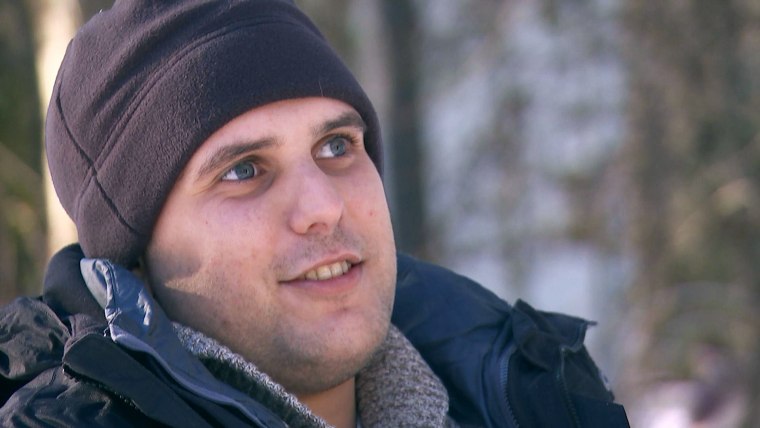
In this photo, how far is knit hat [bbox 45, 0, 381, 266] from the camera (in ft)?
7.39

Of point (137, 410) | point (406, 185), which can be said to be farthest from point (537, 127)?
point (137, 410)

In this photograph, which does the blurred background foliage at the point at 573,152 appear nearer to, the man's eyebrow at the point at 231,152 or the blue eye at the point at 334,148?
the blue eye at the point at 334,148

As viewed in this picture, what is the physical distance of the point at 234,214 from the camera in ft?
7.44

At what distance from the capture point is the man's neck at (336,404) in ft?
7.86

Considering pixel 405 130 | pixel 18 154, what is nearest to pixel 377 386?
pixel 405 130

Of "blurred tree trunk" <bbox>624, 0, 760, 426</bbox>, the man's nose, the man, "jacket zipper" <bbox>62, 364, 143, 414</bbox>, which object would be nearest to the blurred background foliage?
"blurred tree trunk" <bbox>624, 0, 760, 426</bbox>

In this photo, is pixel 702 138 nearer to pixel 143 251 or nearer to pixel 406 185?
pixel 406 185

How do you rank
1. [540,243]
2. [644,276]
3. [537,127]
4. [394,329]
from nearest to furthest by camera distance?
[394,329], [644,276], [537,127], [540,243]

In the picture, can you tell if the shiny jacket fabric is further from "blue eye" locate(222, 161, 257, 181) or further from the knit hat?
"blue eye" locate(222, 161, 257, 181)

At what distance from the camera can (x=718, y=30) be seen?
286 inches

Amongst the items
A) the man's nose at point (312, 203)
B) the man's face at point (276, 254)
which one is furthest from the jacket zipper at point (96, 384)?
the man's nose at point (312, 203)

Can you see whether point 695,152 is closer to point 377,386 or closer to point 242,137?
point 377,386

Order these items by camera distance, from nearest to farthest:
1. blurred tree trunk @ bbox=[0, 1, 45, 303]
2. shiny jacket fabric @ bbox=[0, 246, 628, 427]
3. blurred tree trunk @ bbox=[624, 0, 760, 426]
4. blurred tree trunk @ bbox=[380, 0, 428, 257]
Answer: shiny jacket fabric @ bbox=[0, 246, 628, 427] → blurred tree trunk @ bbox=[624, 0, 760, 426] → blurred tree trunk @ bbox=[380, 0, 428, 257] → blurred tree trunk @ bbox=[0, 1, 45, 303]

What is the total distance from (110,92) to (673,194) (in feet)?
17.8
